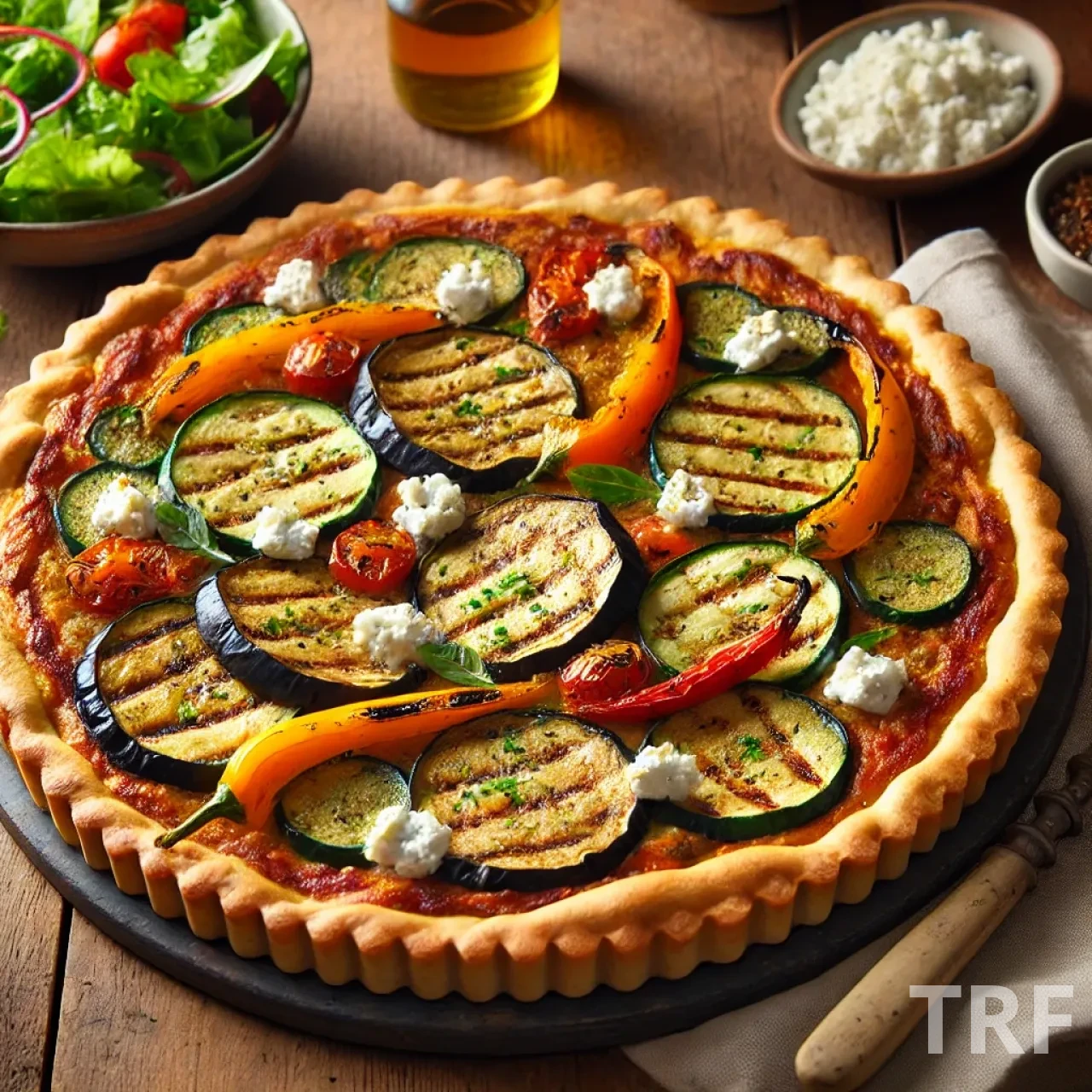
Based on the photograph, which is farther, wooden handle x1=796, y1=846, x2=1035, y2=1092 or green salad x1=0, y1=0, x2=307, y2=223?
green salad x1=0, y1=0, x2=307, y2=223

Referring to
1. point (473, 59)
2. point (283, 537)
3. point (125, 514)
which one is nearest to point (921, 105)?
point (473, 59)

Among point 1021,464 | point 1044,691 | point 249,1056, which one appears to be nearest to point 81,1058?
point 249,1056

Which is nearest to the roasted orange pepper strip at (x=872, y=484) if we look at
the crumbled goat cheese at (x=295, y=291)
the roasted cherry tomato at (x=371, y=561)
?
the roasted cherry tomato at (x=371, y=561)

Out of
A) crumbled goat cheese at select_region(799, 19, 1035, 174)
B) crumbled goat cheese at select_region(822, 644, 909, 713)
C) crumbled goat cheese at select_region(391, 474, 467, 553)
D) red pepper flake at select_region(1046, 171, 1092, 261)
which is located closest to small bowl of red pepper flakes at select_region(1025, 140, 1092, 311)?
red pepper flake at select_region(1046, 171, 1092, 261)

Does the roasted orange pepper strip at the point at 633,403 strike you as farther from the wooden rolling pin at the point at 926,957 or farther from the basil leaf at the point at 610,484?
the wooden rolling pin at the point at 926,957

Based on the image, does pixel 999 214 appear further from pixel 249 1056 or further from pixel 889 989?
pixel 249 1056

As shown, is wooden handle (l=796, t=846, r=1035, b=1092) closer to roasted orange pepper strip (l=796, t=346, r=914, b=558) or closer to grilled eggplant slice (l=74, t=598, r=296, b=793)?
roasted orange pepper strip (l=796, t=346, r=914, b=558)
